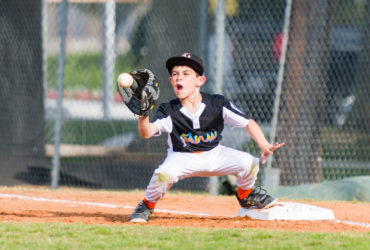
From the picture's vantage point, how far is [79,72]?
52.5ft

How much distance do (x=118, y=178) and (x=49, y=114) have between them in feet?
15.1

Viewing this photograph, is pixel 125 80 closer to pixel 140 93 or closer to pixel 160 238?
pixel 140 93

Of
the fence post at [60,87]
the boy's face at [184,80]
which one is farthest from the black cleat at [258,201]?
the fence post at [60,87]

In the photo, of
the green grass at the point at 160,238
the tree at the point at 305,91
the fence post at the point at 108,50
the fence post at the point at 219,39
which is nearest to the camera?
the green grass at the point at 160,238

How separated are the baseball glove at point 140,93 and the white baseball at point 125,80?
0.08m

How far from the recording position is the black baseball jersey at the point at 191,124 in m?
5.64

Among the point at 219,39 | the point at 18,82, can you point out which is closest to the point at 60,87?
the point at 18,82

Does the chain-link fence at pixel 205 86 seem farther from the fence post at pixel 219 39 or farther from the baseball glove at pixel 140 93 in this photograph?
the baseball glove at pixel 140 93

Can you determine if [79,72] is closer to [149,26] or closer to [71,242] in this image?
[149,26]

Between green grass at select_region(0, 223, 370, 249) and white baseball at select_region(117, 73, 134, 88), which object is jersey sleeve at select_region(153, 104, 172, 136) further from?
green grass at select_region(0, 223, 370, 249)

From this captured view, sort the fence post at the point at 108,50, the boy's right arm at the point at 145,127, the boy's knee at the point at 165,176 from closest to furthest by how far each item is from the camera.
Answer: the boy's right arm at the point at 145,127 < the boy's knee at the point at 165,176 < the fence post at the point at 108,50

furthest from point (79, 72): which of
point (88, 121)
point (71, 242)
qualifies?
point (71, 242)

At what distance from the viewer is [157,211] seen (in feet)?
21.8

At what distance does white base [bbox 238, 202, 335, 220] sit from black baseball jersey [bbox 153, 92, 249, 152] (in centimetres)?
70
